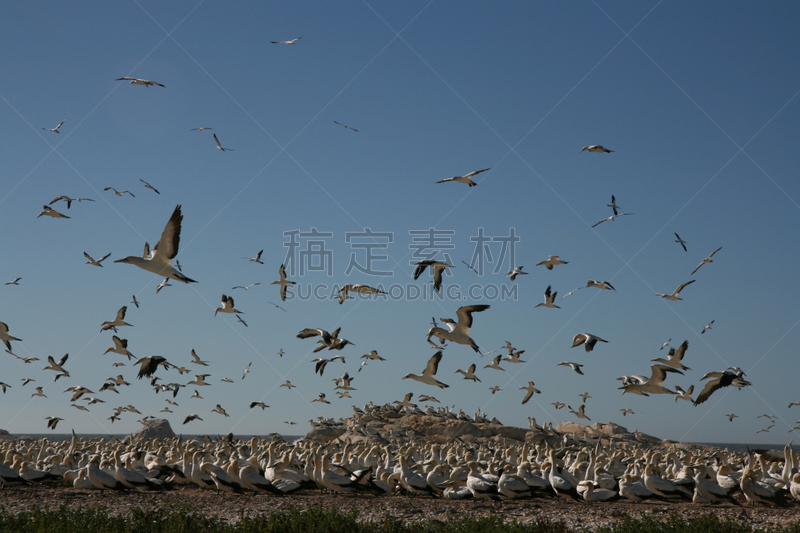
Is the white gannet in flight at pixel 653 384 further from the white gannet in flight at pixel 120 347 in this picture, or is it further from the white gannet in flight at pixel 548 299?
the white gannet in flight at pixel 120 347

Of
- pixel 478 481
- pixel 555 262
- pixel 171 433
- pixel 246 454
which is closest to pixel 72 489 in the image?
pixel 246 454

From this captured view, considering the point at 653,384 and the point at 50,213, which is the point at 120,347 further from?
the point at 653,384

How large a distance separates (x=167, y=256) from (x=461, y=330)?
8.71m

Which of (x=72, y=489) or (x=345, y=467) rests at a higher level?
(x=345, y=467)

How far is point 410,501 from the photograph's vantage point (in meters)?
16.2

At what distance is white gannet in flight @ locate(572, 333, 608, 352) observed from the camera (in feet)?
65.9

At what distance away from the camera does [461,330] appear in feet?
60.8

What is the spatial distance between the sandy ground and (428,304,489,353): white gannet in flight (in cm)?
463

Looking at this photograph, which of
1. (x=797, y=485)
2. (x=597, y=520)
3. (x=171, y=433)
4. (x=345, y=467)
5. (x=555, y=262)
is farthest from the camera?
(x=171, y=433)

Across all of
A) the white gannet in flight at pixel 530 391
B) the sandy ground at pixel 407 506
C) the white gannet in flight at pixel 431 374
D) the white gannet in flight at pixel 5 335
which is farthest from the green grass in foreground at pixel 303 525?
the white gannet in flight at pixel 530 391

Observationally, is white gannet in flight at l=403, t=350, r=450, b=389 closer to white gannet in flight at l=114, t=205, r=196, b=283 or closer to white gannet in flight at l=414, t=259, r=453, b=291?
white gannet in flight at l=414, t=259, r=453, b=291

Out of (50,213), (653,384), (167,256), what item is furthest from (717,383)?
(50,213)

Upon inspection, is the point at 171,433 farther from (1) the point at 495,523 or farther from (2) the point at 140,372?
(1) the point at 495,523

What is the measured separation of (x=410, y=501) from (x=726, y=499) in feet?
27.7
